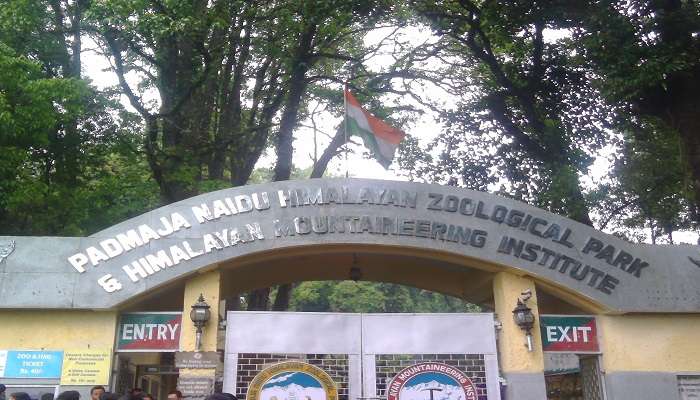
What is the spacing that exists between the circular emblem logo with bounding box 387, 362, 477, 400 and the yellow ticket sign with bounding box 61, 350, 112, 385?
12.5ft

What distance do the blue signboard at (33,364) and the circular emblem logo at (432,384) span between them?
14.6ft

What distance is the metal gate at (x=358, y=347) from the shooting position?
8688 millimetres

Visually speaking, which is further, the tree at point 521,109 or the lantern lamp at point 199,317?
the tree at point 521,109

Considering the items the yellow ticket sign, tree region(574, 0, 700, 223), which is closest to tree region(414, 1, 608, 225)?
tree region(574, 0, 700, 223)

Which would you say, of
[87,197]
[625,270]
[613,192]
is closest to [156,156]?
[87,197]

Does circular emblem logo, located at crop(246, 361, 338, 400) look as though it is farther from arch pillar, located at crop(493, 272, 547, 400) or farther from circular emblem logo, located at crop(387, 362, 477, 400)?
arch pillar, located at crop(493, 272, 547, 400)

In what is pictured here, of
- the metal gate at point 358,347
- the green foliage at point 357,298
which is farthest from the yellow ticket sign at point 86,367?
the green foliage at point 357,298

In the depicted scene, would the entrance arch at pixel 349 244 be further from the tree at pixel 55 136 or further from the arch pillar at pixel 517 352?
the tree at pixel 55 136

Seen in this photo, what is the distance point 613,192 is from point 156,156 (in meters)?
11.3

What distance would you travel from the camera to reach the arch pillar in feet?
29.2

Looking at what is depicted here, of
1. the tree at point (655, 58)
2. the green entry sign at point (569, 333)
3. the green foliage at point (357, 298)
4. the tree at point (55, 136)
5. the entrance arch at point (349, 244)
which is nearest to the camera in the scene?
the entrance arch at point (349, 244)

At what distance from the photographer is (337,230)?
30.0ft

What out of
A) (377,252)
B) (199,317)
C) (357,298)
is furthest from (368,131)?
(357,298)

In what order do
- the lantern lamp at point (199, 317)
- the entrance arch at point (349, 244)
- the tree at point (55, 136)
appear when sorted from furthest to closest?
the tree at point (55, 136), the entrance arch at point (349, 244), the lantern lamp at point (199, 317)
